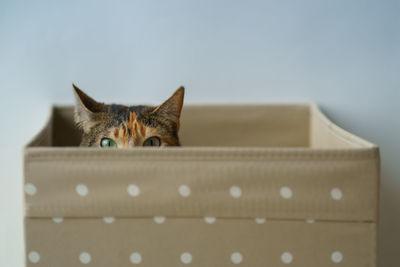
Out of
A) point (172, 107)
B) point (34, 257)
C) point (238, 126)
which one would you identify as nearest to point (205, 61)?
point (238, 126)

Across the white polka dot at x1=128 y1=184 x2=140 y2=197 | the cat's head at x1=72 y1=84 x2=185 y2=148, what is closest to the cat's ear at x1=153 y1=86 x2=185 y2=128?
the cat's head at x1=72 y1=84 x2=185 y2=148

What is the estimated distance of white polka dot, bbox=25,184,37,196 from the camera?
0.62 meters

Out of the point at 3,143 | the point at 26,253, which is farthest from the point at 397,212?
the point at 3,143

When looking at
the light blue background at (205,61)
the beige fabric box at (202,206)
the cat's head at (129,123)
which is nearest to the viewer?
the beige fabric box at (202,206)

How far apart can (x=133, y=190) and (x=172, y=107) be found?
231 millimetres

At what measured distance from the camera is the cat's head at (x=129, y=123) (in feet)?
2.51

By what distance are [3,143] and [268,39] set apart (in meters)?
0.83

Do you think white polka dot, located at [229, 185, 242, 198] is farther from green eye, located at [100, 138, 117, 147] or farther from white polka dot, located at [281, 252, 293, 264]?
green eye, located at [100, 138, 117, 147]

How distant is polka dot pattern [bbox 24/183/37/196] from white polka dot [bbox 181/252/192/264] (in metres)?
0.27

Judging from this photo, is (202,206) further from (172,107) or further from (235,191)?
(172,107)

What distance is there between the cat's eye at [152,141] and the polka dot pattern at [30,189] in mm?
228

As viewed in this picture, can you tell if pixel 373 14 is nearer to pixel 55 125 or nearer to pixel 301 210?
pixel 301 210

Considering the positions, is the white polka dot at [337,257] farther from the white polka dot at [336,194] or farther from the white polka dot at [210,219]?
the white polka dot at [210,219]

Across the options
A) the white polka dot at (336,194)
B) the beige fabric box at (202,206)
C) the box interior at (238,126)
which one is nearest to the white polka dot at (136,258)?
the beige fabric box at (202,206)
